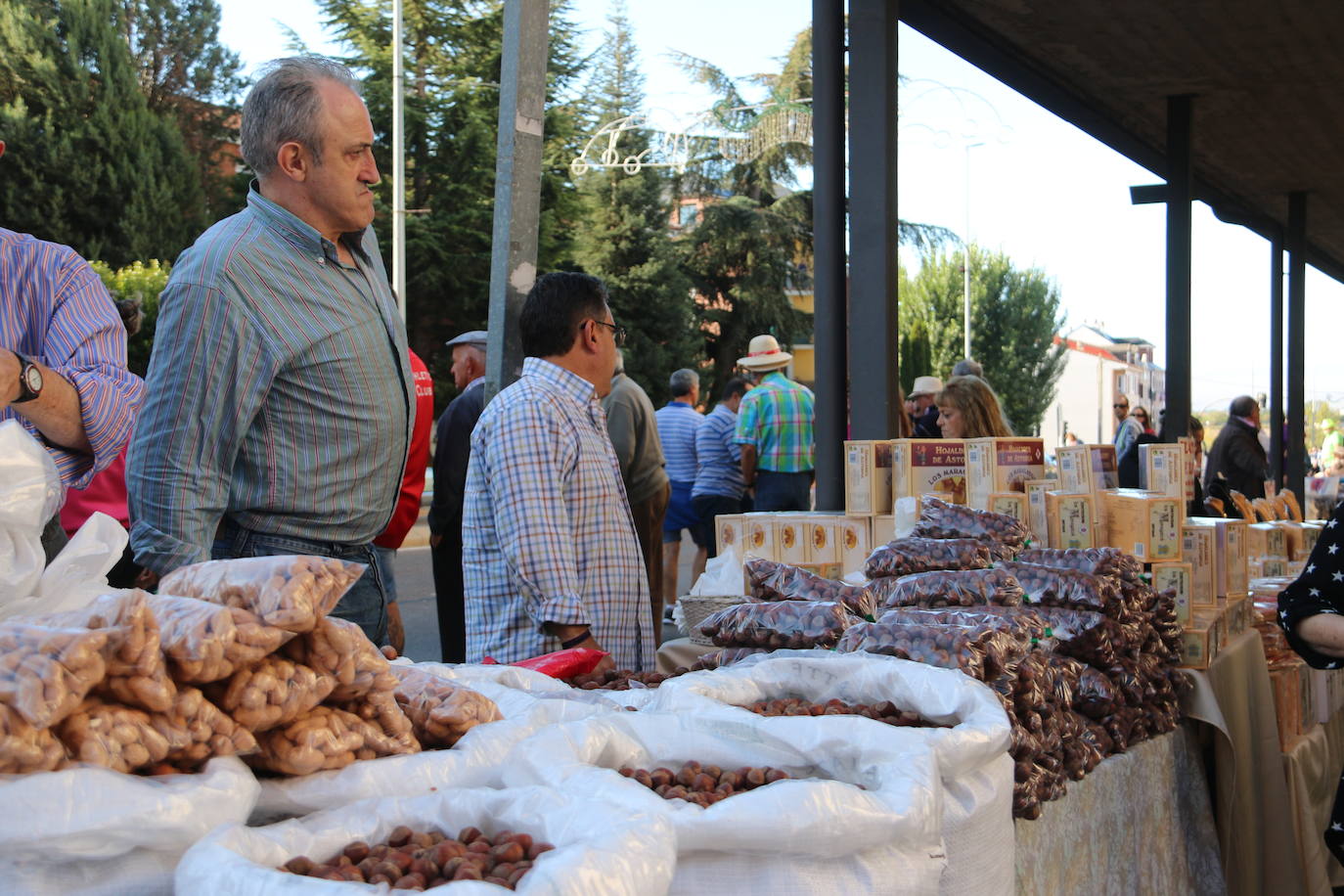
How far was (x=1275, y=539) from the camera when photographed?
5.21m

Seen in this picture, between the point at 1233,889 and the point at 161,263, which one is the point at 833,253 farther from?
the point at 161,263

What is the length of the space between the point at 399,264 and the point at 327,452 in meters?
15.3

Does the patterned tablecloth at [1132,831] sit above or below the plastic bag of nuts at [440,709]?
below

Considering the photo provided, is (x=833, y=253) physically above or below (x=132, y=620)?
above

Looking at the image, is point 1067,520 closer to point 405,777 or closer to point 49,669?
point 405,777

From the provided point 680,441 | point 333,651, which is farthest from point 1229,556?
point 680,441

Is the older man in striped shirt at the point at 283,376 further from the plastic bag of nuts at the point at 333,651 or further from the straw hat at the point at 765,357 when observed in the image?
the straw hat at the point at 765,357

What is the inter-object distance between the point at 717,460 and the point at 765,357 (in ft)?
2.95

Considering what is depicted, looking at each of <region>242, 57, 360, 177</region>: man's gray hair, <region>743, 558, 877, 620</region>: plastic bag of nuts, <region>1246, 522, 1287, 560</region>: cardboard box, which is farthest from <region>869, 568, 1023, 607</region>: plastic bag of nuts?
<region>1246, 522, 1287, 560</region>: cardboard box

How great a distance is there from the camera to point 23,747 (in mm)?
1119

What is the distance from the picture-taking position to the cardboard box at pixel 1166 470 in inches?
153

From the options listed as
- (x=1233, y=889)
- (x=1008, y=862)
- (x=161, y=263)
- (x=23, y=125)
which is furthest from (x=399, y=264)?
(x=1008, y=862)

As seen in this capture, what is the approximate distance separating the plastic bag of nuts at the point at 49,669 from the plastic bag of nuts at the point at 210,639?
0.25 ft

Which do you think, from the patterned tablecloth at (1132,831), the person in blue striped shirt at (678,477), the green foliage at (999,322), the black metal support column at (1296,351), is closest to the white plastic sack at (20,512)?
the patterned tablecloth at (1132,831)
